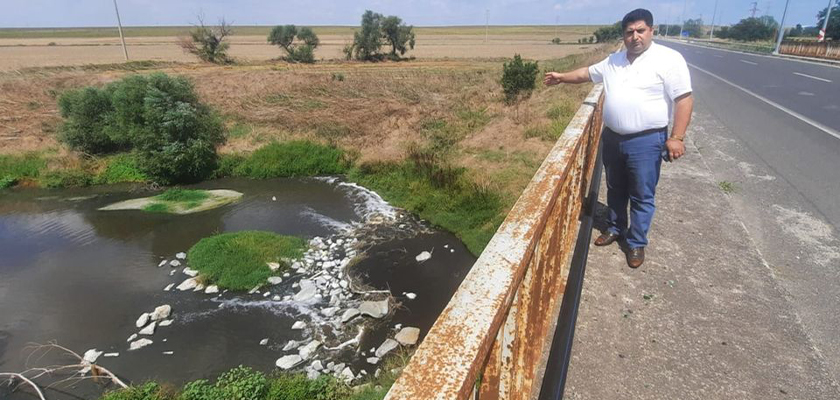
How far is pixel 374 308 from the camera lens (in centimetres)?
895

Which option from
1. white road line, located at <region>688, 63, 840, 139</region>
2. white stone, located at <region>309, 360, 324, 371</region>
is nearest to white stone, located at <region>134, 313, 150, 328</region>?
white stone, located at <region>309, 360, 324, 371</region>

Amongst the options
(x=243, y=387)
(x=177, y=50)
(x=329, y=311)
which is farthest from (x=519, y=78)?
(x=177, y=50)

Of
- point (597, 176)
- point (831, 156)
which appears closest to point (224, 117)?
point (597, 176)

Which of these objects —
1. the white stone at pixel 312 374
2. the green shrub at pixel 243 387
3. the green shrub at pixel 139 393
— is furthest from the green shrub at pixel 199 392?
the white stone at pixel 312 374

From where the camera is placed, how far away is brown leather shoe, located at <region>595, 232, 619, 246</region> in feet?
10.8

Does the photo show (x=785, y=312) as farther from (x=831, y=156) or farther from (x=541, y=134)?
(x=541, y=134)

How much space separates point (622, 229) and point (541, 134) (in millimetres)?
10883

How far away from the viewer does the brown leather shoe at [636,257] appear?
3.00 metres

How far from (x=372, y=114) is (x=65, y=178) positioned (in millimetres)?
13723

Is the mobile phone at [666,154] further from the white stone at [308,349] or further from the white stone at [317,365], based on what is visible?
the white stone at [308,349]

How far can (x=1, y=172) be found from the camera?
58.3 ft

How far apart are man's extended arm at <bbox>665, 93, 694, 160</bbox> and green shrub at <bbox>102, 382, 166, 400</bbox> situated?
25.2 ft

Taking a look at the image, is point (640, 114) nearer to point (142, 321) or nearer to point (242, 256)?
point (142, 321)

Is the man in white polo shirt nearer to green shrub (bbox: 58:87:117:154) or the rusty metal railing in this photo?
the rusty metal railing
